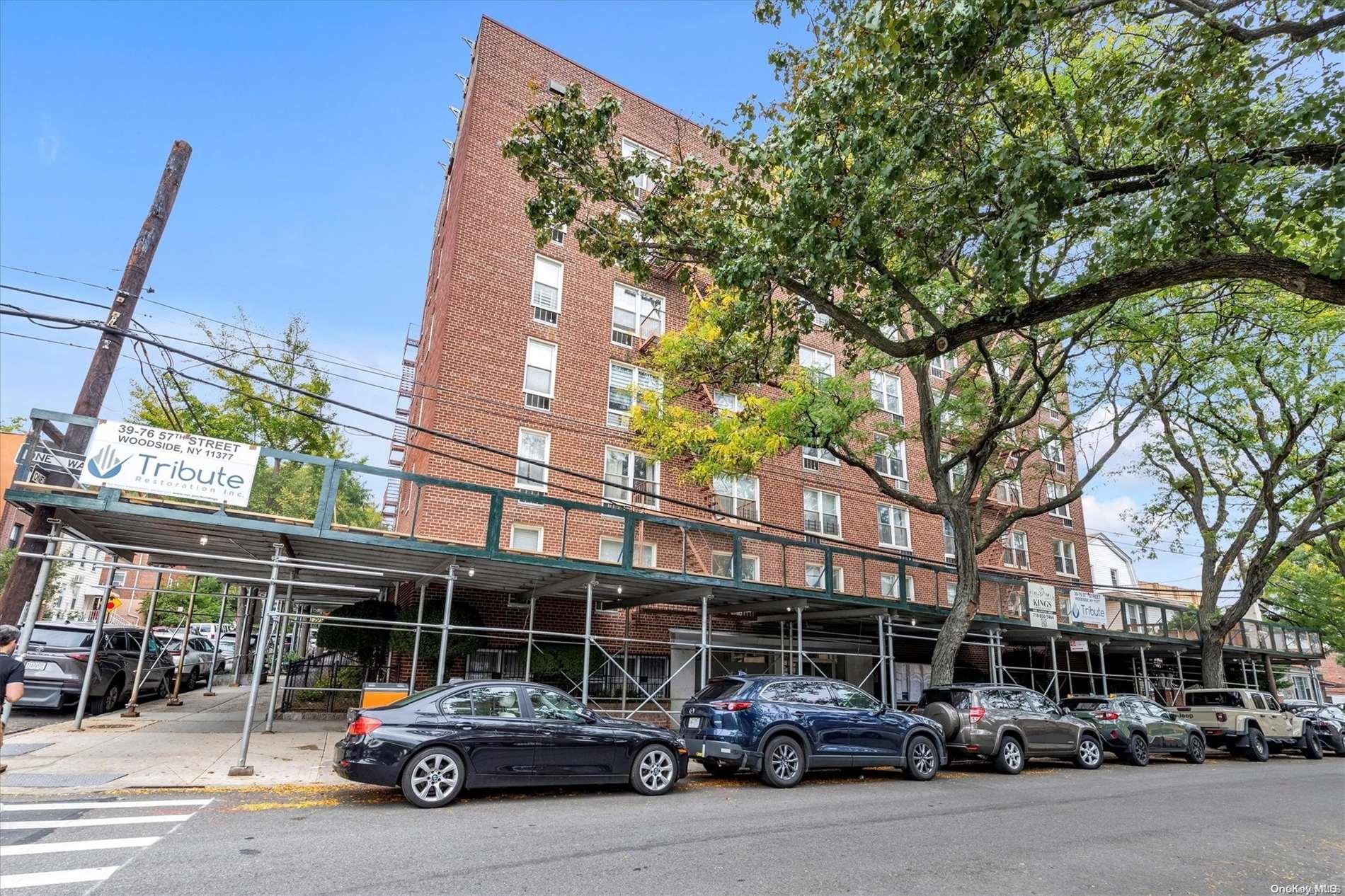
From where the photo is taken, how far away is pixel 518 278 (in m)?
20.7

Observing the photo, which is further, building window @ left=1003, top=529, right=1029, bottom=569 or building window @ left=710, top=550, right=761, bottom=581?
building window @ left=1003, top=529, right=1029, bottom=569

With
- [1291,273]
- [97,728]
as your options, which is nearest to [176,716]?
[97,728]

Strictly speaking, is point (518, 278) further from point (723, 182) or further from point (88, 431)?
point (88, 431)

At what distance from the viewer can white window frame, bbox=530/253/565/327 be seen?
21.0m

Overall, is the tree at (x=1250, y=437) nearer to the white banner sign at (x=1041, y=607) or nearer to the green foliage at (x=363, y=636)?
the white banner sign at (x=1041, y=607)

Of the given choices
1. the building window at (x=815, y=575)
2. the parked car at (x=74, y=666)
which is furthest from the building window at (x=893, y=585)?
the parked car at (x=74, y=666)

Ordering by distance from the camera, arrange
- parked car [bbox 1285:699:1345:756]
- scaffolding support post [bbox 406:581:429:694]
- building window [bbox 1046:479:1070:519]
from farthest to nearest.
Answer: building window [bbox 1046:479:1070:519], parked car [bbox 1285:699:1345:756], scaffolding support post [bbox 406:581:429:694]

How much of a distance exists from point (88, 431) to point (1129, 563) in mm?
55831

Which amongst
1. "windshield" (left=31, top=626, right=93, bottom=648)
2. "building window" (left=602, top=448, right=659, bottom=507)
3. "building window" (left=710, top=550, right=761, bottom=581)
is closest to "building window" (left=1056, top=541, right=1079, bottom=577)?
"building window" (left=710, top=550, right=761, bottom=581)

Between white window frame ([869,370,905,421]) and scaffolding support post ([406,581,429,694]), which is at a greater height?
white window frame ([869,370,905,421])

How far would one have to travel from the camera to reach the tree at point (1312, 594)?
3859cm

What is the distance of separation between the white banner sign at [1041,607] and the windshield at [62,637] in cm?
2279

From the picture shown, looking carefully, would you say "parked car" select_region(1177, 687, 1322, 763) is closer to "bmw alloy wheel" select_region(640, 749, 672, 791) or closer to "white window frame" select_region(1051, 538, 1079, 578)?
"white window frame" select_region(1051, 538, 1079, 578)

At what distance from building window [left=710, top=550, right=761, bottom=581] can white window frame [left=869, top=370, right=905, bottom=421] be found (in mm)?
9102
